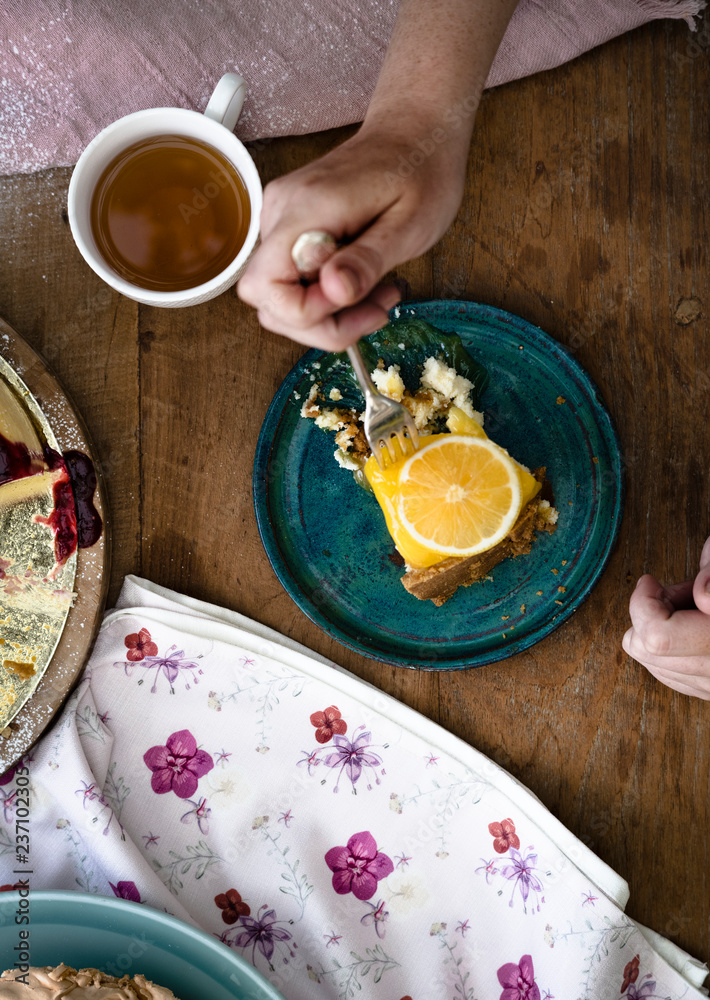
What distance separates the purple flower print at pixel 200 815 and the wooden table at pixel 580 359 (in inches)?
12.9

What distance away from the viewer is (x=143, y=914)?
110 centimetres

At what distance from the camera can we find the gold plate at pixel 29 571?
3.92ft

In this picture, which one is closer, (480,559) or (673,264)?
(480,559)

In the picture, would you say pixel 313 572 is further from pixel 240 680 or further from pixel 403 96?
pixel 403 96

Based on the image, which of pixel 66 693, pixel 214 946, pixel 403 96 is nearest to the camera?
pixel 403 96

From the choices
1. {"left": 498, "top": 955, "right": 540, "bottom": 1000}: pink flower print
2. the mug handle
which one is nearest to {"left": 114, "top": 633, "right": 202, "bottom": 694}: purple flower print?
{"left": 498, "top": 955, "right": 540, "bottom": 1000}: pink flower print

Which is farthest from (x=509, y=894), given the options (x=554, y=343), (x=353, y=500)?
(x=554, y=343)

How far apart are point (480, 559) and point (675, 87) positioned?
0.93 m

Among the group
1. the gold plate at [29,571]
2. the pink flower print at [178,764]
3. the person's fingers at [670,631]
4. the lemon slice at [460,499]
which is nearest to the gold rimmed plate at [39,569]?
the gold plate at [29,571]

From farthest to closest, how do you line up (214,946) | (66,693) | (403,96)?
1. (66,693)
2. (214,946)
3. (403,96)

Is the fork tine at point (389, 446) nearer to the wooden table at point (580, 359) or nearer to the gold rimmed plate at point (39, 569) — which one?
the wooden table at point (580, 359)

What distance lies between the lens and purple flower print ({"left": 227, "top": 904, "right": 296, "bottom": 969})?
1200mm

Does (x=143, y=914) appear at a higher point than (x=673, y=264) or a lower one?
lower

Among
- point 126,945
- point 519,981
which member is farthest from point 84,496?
point 519,981
